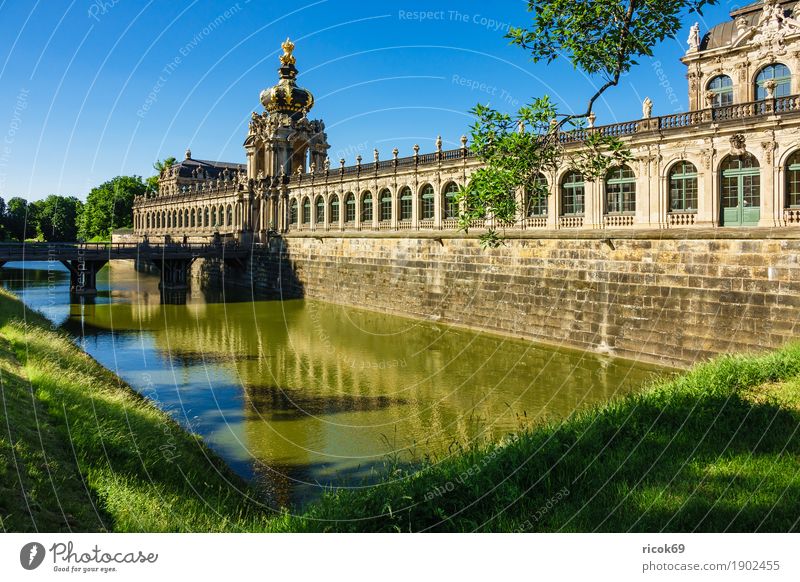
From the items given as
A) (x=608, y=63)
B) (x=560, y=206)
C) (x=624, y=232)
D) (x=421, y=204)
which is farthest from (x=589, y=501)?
(x=421, y=204)

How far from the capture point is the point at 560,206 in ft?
97.3

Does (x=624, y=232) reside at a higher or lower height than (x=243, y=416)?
higher

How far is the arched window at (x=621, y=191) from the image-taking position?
1050 inches

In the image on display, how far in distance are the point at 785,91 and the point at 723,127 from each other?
31.8ft

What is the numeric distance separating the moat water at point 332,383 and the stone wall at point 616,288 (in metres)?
1.19

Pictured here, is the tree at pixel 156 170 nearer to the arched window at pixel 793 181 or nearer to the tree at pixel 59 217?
the tree at pixel 59 217

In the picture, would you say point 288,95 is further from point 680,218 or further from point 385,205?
point 680,218

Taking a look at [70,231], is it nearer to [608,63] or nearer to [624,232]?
[624,232]

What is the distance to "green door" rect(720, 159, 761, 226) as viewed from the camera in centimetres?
2305

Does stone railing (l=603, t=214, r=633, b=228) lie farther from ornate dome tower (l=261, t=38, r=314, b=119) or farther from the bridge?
ornate dome tower (l=261, t=38, r=314, b=119)
